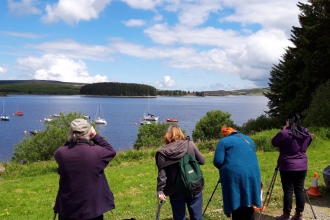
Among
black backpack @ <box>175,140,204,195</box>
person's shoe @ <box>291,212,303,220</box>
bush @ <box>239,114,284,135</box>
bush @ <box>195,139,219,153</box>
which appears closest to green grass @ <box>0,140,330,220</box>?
person's shoe @ <box>291,212,303,220</box>

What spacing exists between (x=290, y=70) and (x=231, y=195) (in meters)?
33.1

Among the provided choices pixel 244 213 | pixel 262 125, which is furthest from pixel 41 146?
pixel 244 213

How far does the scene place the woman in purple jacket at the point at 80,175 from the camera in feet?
13.8

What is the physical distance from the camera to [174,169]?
5047 mm

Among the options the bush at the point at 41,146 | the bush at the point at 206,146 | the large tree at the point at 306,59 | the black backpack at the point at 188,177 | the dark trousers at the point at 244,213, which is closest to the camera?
the black backpack at the point at 188,177

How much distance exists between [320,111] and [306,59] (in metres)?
8.13

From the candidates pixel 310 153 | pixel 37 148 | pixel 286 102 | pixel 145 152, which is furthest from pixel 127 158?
pixel 286 102

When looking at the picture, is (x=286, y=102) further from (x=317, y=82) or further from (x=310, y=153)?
(x=310, y=153)

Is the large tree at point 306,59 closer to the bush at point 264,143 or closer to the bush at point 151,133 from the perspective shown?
the bush at point 264,143

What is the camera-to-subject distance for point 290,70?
35531mm

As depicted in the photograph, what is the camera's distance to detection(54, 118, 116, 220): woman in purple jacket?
419 centimetres

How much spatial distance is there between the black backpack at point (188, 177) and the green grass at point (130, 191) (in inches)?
86.9

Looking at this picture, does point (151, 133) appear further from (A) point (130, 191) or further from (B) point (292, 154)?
(B) point (292, 154)

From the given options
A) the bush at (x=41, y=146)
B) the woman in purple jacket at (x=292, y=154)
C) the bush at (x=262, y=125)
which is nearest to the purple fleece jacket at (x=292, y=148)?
the woman in purple jacket at (x=292, y=154)
